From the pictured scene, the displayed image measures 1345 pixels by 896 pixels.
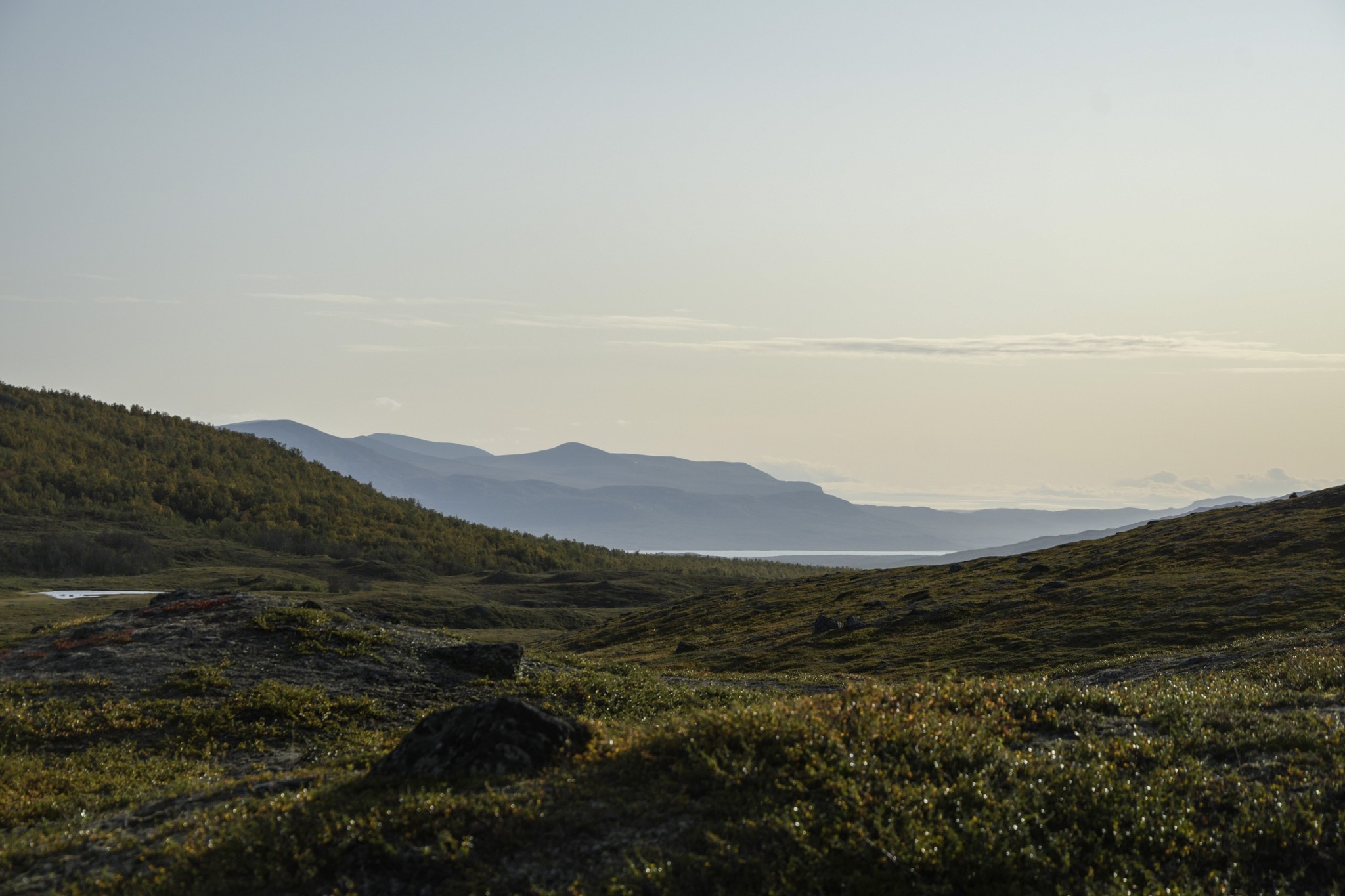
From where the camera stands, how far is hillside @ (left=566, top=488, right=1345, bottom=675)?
42.1 metres

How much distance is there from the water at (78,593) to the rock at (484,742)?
193ft

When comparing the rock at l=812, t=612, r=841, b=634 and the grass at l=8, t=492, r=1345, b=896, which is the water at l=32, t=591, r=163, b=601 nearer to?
the rock at l=812, t=612, r=841, b=634

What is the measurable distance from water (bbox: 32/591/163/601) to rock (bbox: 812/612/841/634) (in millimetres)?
46069

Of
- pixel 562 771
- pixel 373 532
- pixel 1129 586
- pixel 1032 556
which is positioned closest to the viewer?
pixel 562 771

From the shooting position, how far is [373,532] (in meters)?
135

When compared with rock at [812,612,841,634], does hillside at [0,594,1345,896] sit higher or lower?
higher

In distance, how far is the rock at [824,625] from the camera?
57812 mm

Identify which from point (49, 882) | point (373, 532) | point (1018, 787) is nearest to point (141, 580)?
point (373, 532)

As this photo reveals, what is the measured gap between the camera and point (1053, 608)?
169ft

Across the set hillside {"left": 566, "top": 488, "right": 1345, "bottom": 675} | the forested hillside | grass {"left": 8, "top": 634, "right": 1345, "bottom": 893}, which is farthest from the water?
grass {"left": 8, "top": 634, "right": 1345, "bottom": 893}

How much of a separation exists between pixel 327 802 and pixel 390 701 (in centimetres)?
1302

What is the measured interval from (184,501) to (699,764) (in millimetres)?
129390

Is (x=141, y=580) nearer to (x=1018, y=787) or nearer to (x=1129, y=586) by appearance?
(x=1129, y=586)

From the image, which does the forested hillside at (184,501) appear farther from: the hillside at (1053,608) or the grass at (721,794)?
the grass at (721,794)
